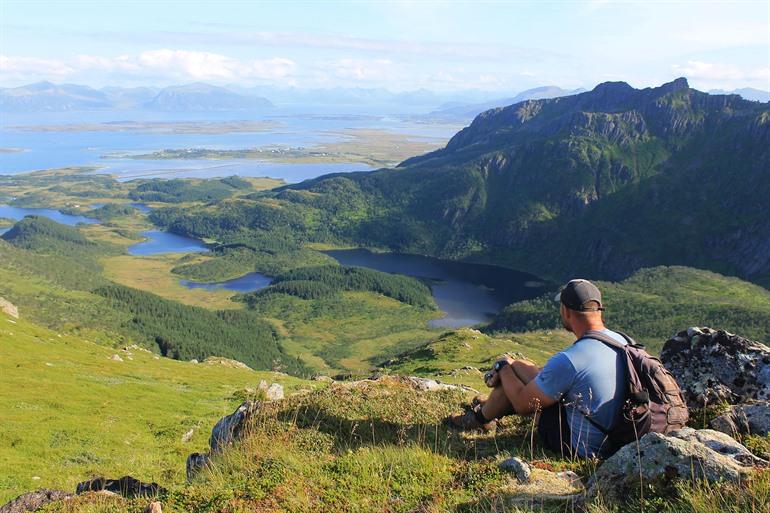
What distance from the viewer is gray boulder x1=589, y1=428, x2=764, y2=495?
7.57m

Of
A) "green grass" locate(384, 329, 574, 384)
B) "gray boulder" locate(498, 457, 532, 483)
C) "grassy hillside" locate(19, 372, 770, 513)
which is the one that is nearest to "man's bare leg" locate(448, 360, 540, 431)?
"grassy hillside" locate(19, 372, 770, 513)

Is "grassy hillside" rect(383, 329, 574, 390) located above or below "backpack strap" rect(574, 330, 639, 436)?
below

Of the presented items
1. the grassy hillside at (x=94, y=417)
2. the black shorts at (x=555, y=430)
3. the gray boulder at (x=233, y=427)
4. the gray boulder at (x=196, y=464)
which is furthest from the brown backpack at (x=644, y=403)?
the grassy hillside at (x=94, y=417)

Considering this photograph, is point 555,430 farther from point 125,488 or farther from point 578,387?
point 125,488

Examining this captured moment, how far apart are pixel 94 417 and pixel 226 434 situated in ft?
67.1

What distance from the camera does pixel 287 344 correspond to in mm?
177500

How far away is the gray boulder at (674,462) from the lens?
24.8 ft

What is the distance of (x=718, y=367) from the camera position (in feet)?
44.2

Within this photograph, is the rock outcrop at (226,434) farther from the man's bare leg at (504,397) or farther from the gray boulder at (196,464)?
the man's bare leg at (504,397)

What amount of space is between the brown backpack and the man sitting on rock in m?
0.14

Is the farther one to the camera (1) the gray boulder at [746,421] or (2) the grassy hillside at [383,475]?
(1) the gray boulder at [746,421]

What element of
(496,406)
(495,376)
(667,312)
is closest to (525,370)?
(495,376)

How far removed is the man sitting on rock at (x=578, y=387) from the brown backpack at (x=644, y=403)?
0.48ft

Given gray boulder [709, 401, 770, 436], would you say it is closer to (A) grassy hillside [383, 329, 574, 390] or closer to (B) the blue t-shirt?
(B) the blue t-shirt
